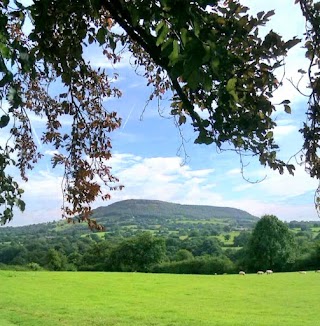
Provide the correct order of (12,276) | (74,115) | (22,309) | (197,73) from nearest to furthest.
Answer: (197,73)
(74,115)
(22,309)
(12,276)

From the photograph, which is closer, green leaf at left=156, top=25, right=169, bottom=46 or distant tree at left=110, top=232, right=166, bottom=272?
green leaf at left=156, top=25, right=169, bottom=46

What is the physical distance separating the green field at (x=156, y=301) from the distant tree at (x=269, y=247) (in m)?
19.7

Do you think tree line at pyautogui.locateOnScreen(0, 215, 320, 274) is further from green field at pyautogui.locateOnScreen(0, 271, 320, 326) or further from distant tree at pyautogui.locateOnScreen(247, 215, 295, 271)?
green field at pyautogui.locateOnScreen(0, 271, 320, 326)

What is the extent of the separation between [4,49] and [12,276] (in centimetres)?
3793

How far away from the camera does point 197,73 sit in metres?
1.66

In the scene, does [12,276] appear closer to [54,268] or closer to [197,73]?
[54,268]

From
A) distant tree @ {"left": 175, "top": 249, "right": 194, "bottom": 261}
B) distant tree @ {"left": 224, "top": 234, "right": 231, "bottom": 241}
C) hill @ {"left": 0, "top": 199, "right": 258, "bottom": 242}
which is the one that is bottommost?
distant tree @ {"left": 175, "top": 249, "right": 194, "bottom": 261}

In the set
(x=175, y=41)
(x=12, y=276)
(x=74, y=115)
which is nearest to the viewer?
(x=175, y=41)

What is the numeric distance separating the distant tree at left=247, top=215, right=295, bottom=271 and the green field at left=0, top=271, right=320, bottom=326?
19695 mm

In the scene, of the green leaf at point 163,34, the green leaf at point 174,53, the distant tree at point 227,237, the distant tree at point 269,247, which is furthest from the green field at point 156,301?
the distant tree at point 227,237

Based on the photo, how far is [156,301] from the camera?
80.7 ft

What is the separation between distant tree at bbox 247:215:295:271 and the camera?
177ft

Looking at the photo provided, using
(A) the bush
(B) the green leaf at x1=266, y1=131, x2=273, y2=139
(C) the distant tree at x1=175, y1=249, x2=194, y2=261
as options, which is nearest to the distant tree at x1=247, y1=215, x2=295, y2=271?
(A) the bush

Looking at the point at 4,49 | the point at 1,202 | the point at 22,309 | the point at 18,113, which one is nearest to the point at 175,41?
the point at 4,49
